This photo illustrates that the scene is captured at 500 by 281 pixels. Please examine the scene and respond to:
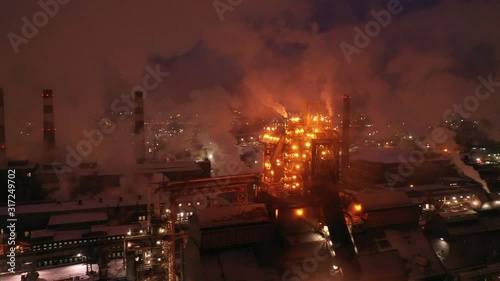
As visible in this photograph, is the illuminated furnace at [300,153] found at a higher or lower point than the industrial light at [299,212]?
higher

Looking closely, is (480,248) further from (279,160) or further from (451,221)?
(279,160)

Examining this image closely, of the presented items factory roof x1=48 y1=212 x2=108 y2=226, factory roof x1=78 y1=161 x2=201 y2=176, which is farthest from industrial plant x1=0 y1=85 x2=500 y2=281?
factory roof x1=78 y1=161 x2=201 y2=176

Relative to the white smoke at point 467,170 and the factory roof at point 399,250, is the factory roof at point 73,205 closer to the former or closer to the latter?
the factory roof at point 399,250

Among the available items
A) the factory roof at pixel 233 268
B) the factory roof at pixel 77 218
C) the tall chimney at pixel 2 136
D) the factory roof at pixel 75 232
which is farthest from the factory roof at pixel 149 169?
the factory roof at pixel 233 268

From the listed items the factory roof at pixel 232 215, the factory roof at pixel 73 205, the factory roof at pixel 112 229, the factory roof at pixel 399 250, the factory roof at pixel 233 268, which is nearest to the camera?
the factory roof at pixel 233 268

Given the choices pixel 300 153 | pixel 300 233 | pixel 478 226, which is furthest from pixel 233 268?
pixel 478 226

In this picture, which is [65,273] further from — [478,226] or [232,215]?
[478,226]
